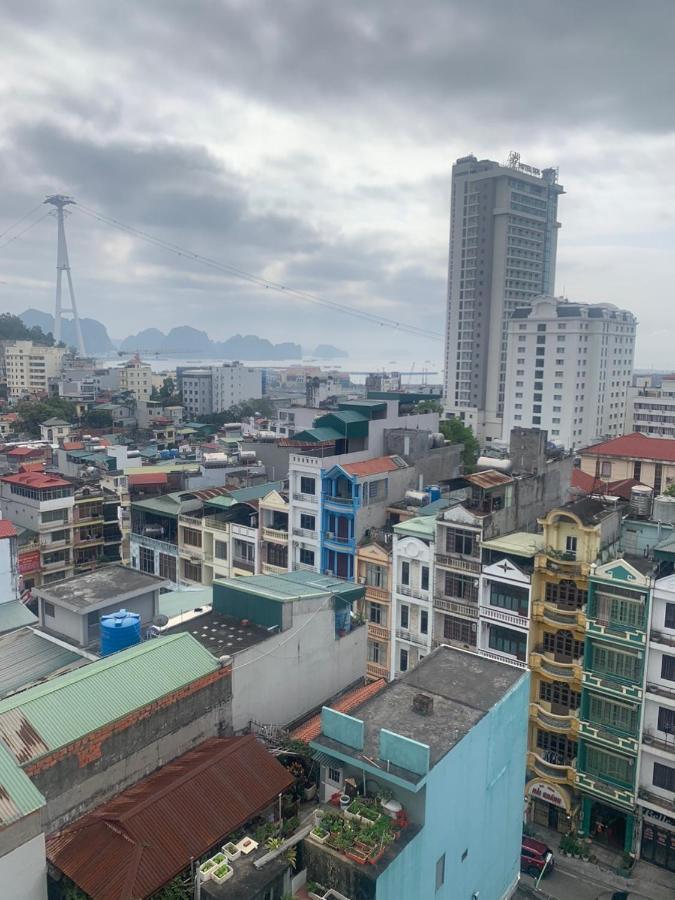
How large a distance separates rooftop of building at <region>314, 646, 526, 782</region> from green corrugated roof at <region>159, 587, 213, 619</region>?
35.0ft

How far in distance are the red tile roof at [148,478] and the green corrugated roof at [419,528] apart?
29.1 meters

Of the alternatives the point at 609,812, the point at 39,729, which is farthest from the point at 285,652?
the point at 609,812

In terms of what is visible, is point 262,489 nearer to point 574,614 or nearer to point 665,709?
point 574,614

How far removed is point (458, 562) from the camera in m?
34.6

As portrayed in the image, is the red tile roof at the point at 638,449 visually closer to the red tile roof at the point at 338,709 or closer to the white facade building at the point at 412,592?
the white facade building at the point at 412,592

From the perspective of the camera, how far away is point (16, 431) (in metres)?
110

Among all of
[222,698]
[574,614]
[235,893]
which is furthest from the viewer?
[574,614]

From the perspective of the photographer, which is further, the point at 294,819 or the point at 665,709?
the point at 665,709

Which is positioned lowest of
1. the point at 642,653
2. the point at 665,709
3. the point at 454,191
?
the point at 665,709

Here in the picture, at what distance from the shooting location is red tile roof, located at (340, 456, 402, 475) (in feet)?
139

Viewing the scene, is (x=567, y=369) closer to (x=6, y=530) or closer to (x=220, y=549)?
(x=220, y=549)

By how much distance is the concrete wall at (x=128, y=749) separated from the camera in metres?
15.7

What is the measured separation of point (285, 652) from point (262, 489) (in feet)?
92.4

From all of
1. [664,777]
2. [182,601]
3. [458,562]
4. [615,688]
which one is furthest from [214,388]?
[664,777]
